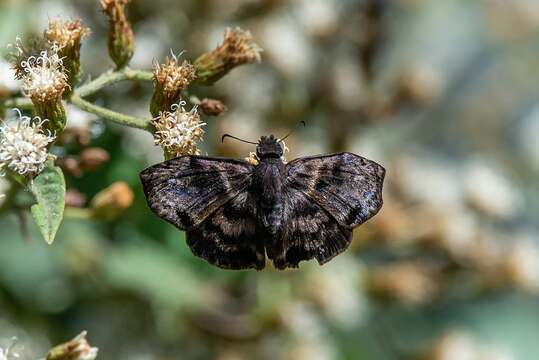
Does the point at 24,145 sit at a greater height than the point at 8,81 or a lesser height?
lesser

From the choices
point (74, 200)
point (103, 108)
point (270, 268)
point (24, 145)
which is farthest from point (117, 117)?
point (270, 268)

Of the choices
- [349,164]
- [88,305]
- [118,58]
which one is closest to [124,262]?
[88,305]

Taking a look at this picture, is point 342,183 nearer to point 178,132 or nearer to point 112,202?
point 178,132

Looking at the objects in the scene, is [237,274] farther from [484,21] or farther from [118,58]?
[484,21]

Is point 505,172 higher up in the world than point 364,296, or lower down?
higher up

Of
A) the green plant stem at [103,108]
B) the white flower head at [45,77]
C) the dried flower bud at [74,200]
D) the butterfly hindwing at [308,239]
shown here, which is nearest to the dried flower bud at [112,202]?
the dried flower bud at [74,200]

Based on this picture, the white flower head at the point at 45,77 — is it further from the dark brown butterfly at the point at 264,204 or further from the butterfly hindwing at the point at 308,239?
the butterfly hindwing at the point at 308,239
